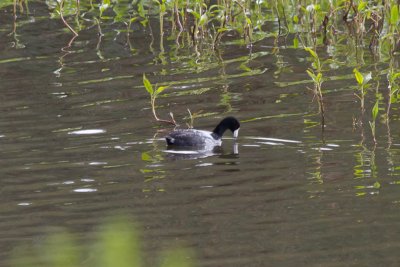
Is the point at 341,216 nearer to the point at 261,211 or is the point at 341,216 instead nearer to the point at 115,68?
the point at 261,211

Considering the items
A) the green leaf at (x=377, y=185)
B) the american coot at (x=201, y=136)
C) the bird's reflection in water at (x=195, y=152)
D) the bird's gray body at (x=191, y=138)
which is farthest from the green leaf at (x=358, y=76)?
the green leaf at (x=377, y=185)

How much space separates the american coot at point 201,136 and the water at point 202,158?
0.14 m

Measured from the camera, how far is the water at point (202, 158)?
609 centimetres

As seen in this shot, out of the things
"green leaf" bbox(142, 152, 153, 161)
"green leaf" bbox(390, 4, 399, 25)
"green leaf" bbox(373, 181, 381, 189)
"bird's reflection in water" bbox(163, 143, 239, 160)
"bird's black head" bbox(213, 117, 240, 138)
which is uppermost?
"green leaf" bbox(390, 4, 399, 25)

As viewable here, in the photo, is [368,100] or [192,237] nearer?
[192,237]

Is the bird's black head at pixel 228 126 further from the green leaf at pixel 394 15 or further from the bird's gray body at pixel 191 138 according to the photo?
the green leaf at pixel 394 15

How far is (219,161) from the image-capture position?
8836 millimetres

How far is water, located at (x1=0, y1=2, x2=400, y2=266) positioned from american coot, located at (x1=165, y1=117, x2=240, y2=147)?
14cm

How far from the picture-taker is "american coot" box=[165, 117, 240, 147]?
9.22 meters

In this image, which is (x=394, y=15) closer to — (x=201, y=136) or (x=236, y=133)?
(x=236, y=133)

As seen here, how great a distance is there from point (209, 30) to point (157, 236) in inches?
349

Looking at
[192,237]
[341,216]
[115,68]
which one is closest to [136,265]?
[192,237]

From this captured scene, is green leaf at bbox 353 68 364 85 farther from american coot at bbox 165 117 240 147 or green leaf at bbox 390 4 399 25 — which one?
green leaf at bbox 390 4 399 25

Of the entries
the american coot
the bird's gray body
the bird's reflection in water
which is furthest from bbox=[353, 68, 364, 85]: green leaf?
the bird's gray body
